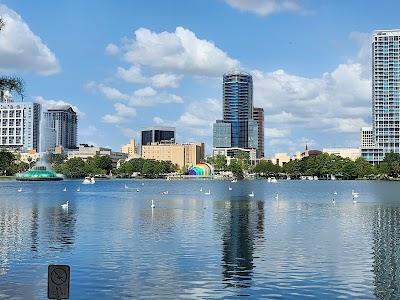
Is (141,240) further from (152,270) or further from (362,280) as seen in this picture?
(362,280)

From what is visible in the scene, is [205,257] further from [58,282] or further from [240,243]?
[58,282]

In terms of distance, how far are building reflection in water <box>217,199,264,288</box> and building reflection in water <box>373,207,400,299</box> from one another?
23.5ft

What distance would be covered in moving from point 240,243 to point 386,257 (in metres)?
12.3

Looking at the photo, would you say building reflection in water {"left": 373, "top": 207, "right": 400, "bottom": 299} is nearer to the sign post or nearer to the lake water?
the lake water

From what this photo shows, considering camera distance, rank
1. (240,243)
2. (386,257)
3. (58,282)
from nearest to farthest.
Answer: (58,282) → (386,257) → (240,243)

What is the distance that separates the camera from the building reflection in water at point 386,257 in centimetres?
Answer: 3253

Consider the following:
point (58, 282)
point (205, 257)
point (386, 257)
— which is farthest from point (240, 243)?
point (58, 282)

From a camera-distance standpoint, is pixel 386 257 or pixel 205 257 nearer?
pixel 205 257

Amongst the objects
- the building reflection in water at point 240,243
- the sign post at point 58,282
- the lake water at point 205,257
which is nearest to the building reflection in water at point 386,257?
the lake water at point 205,257

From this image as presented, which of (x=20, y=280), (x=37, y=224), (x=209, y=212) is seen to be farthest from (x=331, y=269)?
(x=209, y=212)

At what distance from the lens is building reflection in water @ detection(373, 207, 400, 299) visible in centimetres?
3253

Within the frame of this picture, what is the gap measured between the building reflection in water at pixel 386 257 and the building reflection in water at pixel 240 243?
7148 millimetres

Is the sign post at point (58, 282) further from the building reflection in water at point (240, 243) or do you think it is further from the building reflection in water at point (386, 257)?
the building reflection in water at point (386, 257)

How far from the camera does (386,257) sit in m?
43.0
